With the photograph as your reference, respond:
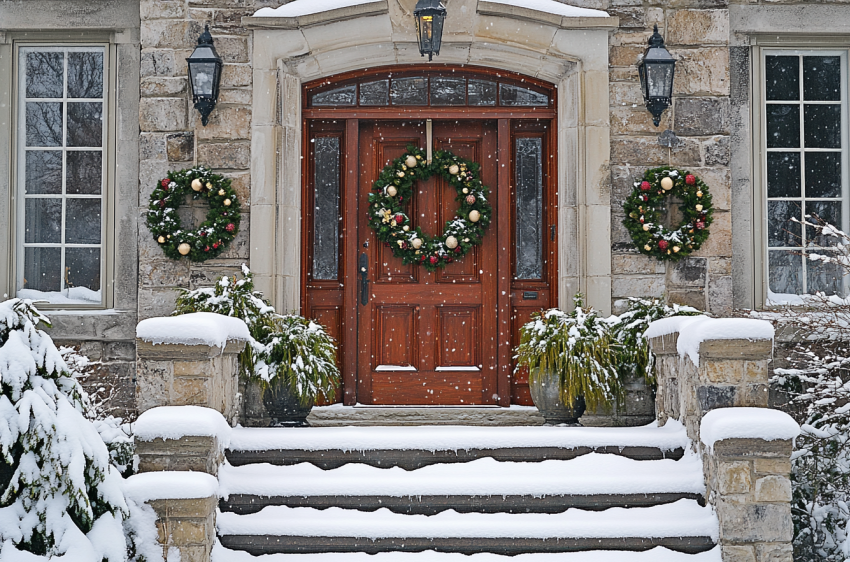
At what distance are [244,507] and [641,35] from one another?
14.5 ft

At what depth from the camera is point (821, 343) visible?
20.2 feet

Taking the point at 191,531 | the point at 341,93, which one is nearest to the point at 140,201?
the point at 341,93

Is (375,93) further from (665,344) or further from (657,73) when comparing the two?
(665,344)

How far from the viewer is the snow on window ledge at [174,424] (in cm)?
436

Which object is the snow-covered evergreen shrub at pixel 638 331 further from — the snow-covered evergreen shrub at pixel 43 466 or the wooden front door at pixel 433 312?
the snow-covered evergreen shrub at pixel 43 466

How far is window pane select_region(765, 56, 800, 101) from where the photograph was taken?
670 centimetres

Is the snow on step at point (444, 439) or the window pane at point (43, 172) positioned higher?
the window pane at point (43, 172)

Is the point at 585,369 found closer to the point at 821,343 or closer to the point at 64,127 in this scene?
the point at 821,343

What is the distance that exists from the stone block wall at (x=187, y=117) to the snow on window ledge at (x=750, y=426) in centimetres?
358

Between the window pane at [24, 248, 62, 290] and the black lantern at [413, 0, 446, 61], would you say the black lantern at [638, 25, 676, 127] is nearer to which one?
the black lantern at [413, 0, 446, 61]

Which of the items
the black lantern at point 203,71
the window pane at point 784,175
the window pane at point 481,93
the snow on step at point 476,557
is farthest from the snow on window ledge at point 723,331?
the black lantern at point 203,71

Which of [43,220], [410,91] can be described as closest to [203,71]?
[410,91]

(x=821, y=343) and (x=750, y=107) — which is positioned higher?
(x=750, y=107)

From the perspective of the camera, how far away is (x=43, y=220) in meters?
6.66
